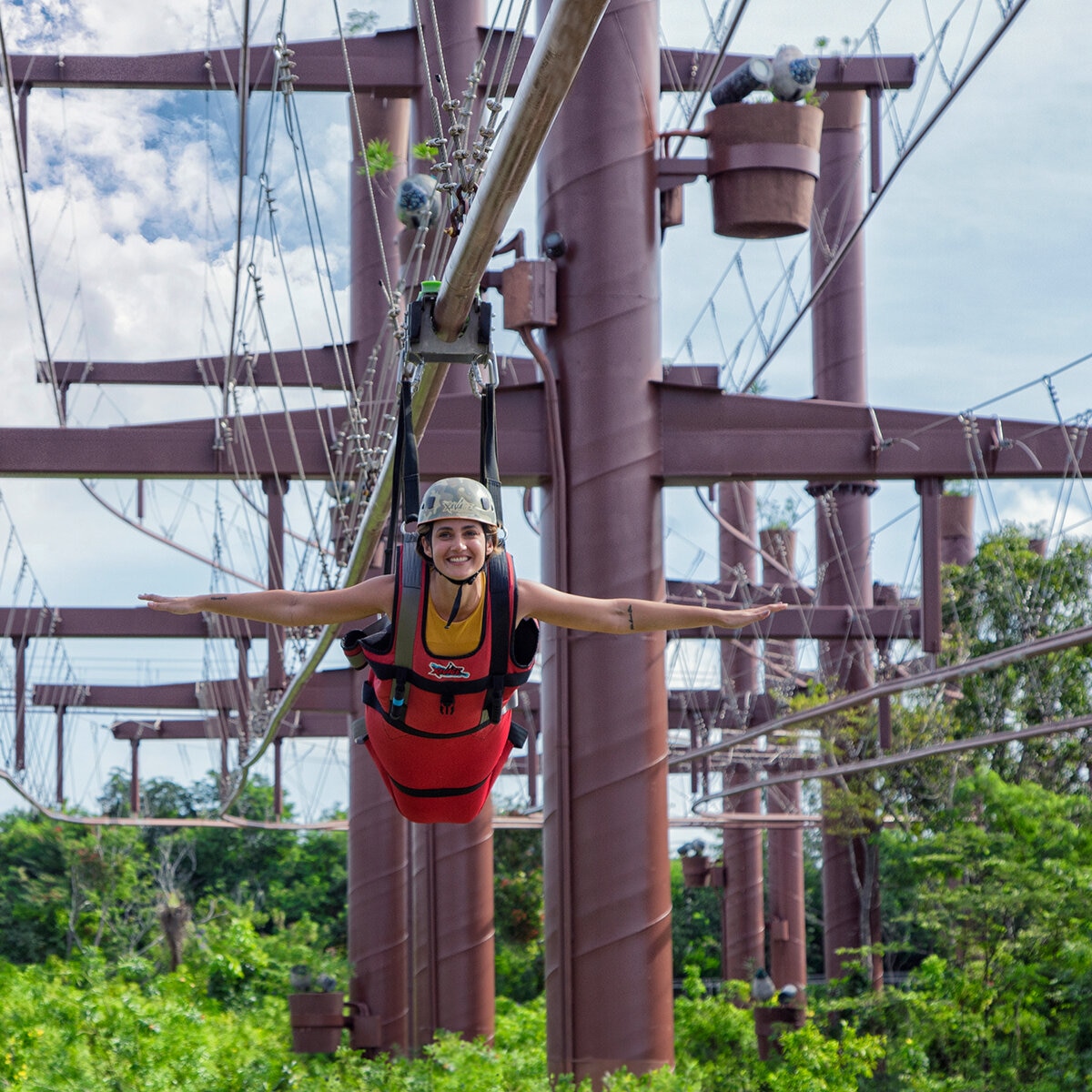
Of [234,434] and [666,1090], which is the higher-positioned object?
[234,434]

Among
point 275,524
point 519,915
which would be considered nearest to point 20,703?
point 275,524

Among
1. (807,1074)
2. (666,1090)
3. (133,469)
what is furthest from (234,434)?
(807,1074)

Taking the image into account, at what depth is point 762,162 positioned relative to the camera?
12336 millimetres

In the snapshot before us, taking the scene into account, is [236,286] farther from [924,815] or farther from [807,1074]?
[924,815]

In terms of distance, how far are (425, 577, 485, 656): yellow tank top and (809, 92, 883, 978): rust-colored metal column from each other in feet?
52.4

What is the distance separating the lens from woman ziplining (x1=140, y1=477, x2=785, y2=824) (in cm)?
563

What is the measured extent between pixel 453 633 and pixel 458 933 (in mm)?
12672

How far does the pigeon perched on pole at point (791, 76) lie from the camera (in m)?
12.3

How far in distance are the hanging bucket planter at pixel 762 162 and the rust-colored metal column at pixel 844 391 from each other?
926cm

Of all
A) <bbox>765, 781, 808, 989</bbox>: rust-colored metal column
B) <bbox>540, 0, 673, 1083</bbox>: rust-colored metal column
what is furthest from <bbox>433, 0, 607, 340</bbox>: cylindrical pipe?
<bbox>765, 781, 808, 989</bbox>: rust-colored metal column

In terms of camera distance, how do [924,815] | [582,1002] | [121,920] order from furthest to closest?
[121,920]
[924,815]
[582,1002]

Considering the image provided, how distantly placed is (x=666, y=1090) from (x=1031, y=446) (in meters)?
5.02

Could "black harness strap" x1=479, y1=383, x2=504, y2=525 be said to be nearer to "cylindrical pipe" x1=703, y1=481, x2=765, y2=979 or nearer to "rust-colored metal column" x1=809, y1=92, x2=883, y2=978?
"rust-colored metal column" x1=809, y1=92, x2=883, y2=978

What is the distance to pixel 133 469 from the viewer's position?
12.8 m
